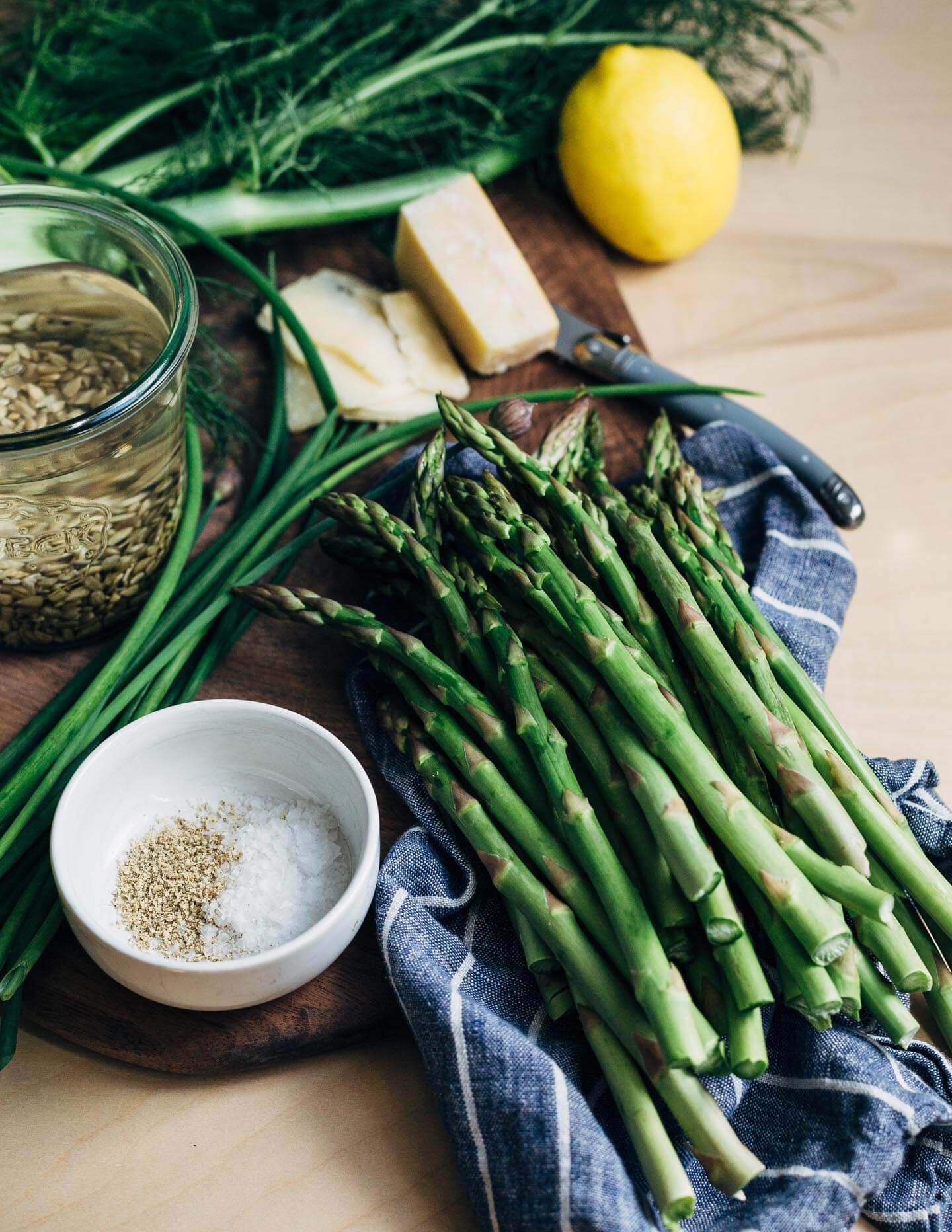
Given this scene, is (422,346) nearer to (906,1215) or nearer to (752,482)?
(752,482)

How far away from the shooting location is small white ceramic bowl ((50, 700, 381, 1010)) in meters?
0.89

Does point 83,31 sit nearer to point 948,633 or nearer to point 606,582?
point 606,582

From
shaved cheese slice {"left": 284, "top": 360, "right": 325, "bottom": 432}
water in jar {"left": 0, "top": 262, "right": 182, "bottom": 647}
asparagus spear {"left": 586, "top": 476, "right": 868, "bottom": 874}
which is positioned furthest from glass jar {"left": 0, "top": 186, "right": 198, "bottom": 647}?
asparagus spear {"left": 586, "top": 476, "right": 868, "bottom": 874}

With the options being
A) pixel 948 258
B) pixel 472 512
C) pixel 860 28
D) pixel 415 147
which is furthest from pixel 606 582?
pixel 860 28

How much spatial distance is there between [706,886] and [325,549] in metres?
0.57

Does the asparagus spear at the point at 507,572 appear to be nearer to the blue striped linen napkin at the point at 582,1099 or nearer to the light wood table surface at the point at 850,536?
the blue striped linen napkin at the point at 582,1099

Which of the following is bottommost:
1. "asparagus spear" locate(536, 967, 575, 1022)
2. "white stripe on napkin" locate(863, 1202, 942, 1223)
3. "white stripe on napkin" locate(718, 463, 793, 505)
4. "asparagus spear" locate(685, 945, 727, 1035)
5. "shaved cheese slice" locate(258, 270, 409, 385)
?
"white stripe on napkin" locate(863, 1202, 942, 1223)

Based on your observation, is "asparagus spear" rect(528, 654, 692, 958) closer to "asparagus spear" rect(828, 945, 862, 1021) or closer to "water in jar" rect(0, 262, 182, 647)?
"asparagus spear" rect(828, 945, 862, 1021)

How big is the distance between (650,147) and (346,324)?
19.1 inches

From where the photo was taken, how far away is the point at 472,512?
1.13 metres

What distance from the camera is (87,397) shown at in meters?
1.15

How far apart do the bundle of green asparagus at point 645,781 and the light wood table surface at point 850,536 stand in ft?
0.72

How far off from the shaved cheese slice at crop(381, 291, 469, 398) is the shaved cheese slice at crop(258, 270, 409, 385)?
1 centimetres

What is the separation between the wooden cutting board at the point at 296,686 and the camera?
0.97 meters
